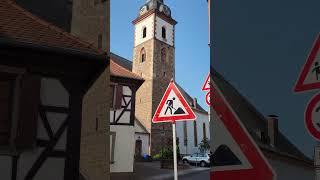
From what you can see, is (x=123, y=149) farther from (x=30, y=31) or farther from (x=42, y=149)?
(x=42, y=149)

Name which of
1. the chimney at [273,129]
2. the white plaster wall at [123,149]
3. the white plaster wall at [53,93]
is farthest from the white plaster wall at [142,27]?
the chimney at [273,129]

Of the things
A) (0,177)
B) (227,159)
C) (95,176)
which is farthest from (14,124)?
(227,159)

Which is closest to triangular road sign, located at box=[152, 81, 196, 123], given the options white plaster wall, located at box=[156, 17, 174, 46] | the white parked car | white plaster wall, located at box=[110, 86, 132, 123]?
white plaster wall, located at box=[110, 86, 132, 123]

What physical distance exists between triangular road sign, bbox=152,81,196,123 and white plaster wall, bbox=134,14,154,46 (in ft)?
158

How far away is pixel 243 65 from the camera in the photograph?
1.57 m

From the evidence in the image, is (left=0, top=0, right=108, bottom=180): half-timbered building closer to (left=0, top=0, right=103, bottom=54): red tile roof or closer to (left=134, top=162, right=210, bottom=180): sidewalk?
(left=0, top=0, right=103, bottom=54): red tile roof

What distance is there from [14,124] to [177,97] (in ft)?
11.1

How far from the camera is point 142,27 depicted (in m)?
57.0

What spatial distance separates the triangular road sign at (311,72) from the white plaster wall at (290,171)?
25cm

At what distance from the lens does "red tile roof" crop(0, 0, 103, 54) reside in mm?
7912

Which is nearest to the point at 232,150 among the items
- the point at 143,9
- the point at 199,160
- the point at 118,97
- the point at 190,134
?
the point at 118,97

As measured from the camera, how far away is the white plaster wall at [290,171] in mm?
1350

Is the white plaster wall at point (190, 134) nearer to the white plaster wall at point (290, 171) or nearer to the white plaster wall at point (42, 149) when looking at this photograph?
the white plaster wall at point (42, 149)

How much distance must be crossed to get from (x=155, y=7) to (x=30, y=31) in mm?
50327
